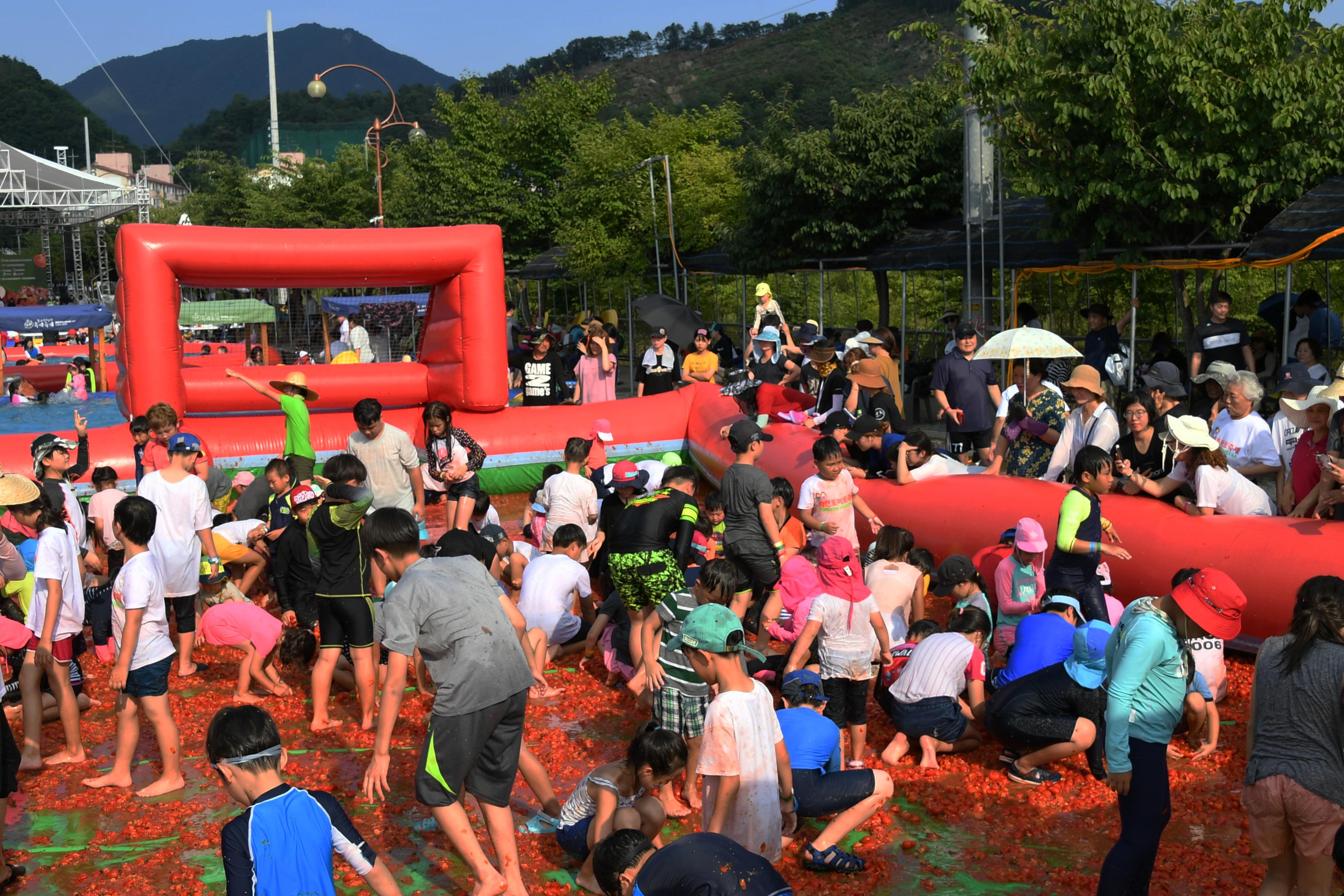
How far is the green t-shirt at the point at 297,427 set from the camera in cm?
889

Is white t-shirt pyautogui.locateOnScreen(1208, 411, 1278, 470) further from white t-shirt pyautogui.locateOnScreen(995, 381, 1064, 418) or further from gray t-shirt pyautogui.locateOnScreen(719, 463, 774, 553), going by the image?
gray t-shirt pyautogui.locateOnScreen(719, 463, 774, 553)

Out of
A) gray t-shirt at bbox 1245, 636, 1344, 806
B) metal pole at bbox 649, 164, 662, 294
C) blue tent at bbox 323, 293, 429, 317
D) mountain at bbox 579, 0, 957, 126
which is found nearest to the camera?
gray t-shirt at bbox 1245, 636, 1344, 806

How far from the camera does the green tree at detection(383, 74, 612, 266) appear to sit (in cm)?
2947

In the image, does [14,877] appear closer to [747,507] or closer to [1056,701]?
[747,507]

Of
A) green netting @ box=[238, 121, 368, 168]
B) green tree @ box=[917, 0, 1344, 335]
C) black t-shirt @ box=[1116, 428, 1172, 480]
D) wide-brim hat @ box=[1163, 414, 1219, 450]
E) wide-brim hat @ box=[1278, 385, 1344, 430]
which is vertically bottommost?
black t-shirt @ box=[1116, 428, 1172, 480]

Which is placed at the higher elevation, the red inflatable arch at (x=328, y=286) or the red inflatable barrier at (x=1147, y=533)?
the red inflatable arch at (x=328, y=286)

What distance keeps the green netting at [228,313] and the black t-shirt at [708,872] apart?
23.7 metres

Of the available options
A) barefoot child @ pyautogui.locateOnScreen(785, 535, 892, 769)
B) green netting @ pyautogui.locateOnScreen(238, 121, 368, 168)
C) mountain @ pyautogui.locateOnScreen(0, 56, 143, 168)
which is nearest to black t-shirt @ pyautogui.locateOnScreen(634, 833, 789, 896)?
barefoot child @ pyautogui.locateOnScreen(785, 535, 892, 769)

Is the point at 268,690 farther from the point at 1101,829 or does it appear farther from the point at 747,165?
the point at 747,165

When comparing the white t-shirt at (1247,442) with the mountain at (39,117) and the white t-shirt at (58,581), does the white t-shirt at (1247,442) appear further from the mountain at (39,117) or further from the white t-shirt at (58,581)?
the mountain at (39,117)

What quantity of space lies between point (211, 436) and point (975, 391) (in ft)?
23.4

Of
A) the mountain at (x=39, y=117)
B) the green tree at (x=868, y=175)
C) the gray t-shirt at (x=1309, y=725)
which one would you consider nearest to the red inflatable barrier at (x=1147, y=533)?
the gray t-shirt at (x=1309, y=725)

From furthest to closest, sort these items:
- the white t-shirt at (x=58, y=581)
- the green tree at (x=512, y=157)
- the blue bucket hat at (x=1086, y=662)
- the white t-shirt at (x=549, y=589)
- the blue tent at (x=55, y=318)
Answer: the green tree at (x=512, y=157) → the blue tent at (x=55, y=318) → the white t-shirt at (x=549, y=589) → the white t-shirt at (x=58, y=581) → the blue bucket hat at (x=1086, y=662)

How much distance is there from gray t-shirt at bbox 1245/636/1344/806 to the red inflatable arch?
29.5 feet
